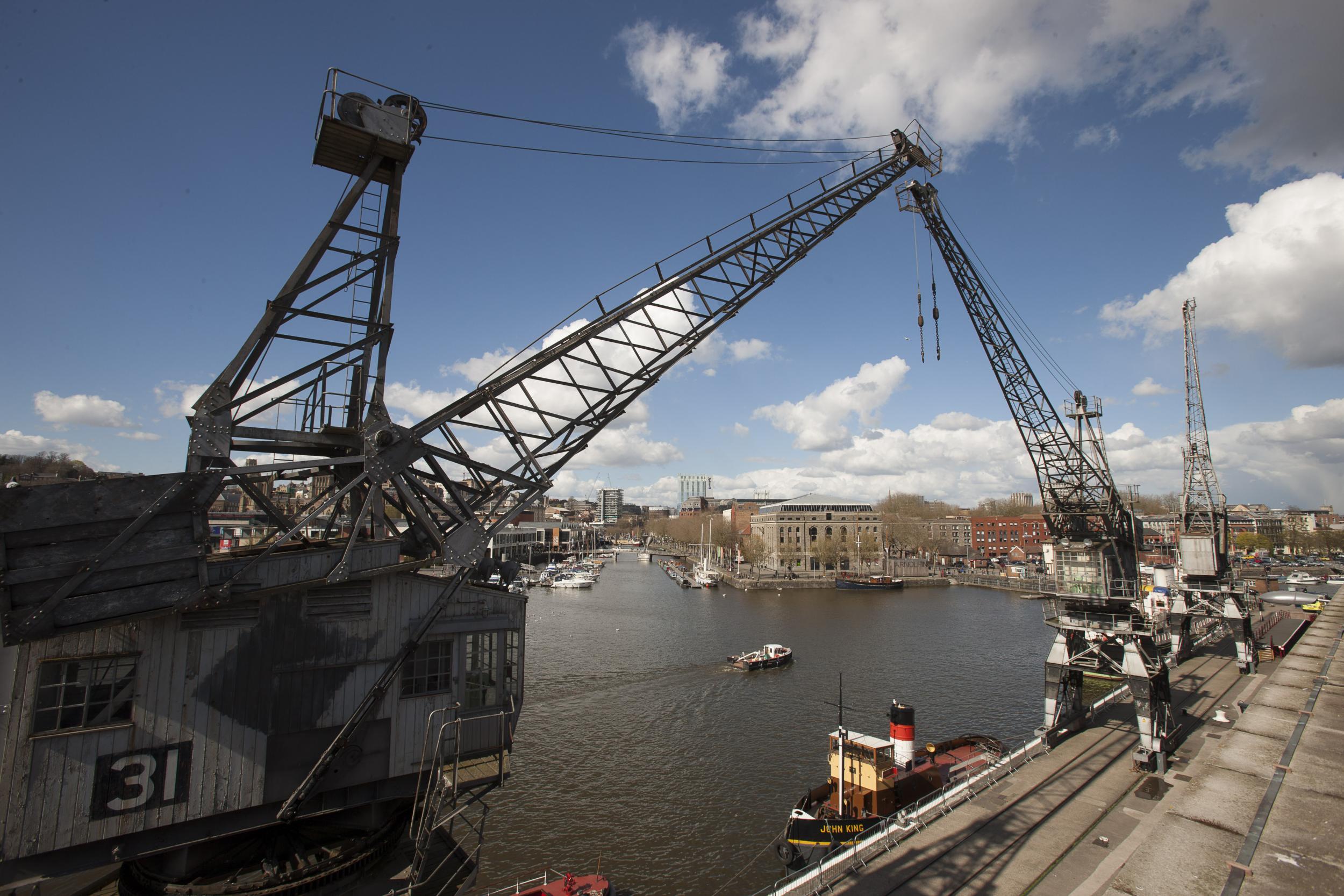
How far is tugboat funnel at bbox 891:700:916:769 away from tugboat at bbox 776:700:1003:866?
2 cm

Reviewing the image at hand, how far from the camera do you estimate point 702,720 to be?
30.6 meters

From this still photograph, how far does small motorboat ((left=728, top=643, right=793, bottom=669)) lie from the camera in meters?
39.9

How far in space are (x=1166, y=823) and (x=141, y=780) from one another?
1753cm

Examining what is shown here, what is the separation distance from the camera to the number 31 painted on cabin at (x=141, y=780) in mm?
8289

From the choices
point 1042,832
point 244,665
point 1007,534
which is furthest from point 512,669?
point 1007,534

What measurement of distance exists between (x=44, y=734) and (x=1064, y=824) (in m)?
21.0

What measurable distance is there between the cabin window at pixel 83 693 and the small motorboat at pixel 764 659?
35281 mm

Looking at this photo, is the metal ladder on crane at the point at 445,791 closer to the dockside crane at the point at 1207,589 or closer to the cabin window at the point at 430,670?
the cabin window at the point at 430,670

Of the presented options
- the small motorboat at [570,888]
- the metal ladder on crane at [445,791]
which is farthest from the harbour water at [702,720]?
the metal ladder on crane at [445,791]

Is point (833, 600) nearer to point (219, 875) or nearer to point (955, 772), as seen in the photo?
point (955, 772)

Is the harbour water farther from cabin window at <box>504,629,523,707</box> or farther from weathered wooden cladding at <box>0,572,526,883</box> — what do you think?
weathered wooden cladding at <box>0,572,526,883</box>

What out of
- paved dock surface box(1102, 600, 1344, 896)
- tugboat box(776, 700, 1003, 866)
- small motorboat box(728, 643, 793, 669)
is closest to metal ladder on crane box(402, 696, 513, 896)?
tugboat box(776, 700, 1003, 866)

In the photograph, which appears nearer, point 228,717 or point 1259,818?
point 228,717

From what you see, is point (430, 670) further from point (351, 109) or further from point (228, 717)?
point (351, 109)
